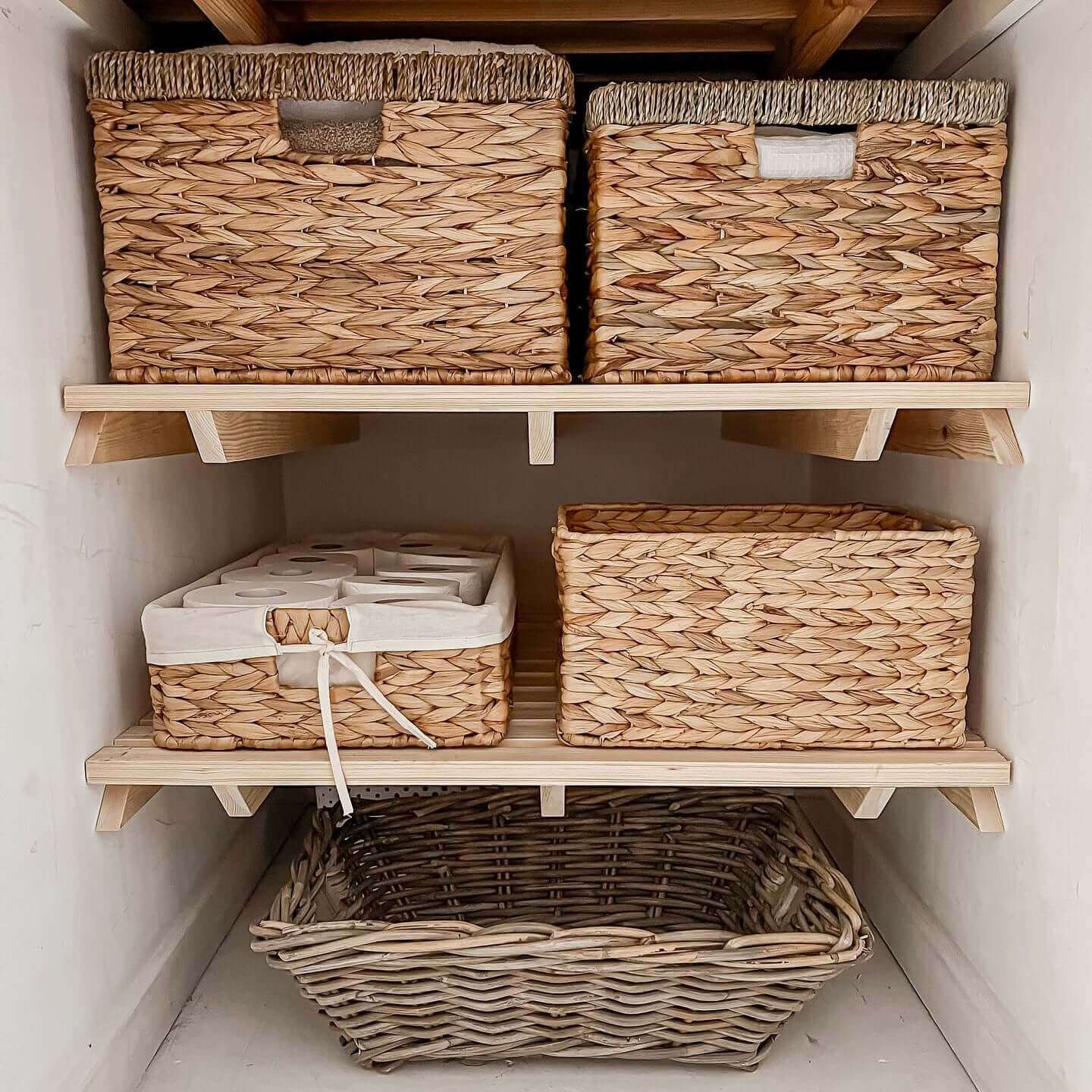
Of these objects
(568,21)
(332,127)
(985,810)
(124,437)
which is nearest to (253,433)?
(124,437)

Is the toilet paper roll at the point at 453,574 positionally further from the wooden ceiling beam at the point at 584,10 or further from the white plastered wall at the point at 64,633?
the wooden ceiling beam at the point at 584,10

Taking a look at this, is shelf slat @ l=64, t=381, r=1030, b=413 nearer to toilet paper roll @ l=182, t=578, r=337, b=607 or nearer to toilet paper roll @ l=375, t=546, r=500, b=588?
toilet paper roll @ l=182, t=578, r=337, b=607

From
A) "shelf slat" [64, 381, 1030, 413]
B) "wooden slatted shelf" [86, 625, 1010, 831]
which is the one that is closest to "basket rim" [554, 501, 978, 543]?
"shelf slat" [64, 381, 1030, 413]

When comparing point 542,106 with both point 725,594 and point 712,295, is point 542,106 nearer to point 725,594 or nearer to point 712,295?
point 712,295

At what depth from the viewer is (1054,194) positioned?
40.2 inches

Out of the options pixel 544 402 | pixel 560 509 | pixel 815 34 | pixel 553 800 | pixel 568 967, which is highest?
pixel 815 34

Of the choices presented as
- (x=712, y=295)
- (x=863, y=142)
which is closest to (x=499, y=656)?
(x=712, y=295)

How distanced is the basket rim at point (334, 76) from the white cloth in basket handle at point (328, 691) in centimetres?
58

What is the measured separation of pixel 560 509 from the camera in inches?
47.3

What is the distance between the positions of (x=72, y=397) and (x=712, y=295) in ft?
2.25

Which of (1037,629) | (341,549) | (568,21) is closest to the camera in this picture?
(1037,629)

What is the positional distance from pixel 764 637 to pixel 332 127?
2.36 feet

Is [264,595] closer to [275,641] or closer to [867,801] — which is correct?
[275,641]

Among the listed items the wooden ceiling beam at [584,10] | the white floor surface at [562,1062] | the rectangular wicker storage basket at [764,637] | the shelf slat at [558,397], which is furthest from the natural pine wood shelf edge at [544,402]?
the white floor surface at [562,1062]
